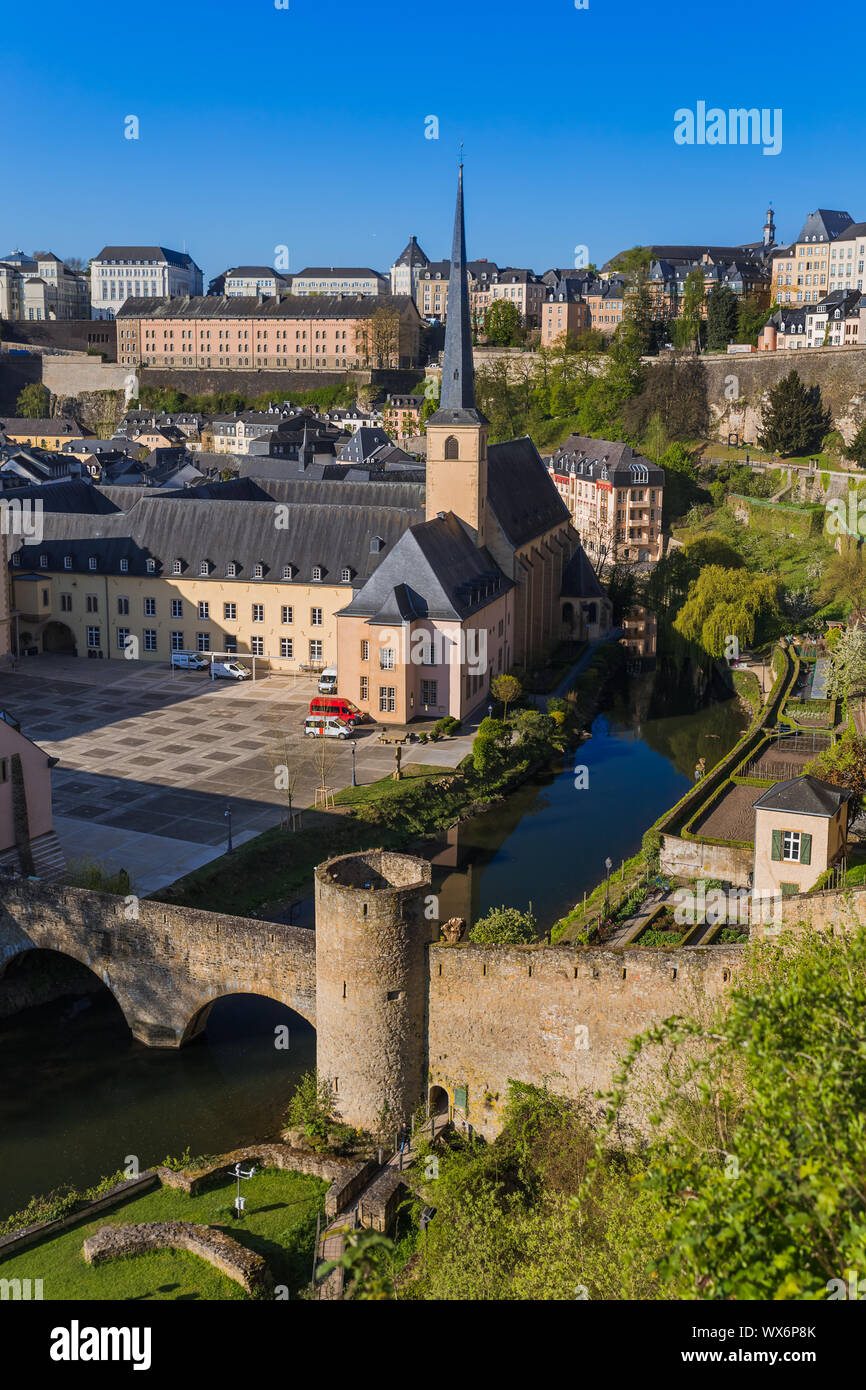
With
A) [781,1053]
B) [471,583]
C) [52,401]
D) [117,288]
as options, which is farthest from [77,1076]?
[117,288]

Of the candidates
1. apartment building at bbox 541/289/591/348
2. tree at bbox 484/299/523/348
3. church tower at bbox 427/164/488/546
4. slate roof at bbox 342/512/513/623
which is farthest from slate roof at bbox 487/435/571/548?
apartment building at bbox 541/289/591/348

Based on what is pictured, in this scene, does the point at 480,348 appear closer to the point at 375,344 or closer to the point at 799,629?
the point at 375,344

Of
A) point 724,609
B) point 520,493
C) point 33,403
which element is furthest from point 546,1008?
point 33,403

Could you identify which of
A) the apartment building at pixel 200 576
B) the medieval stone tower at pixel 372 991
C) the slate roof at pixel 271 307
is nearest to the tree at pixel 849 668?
the apartment building at pixel 200 576

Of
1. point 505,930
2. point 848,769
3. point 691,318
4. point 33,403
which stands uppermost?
point 691,318

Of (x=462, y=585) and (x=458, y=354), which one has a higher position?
(x=458, y=354)

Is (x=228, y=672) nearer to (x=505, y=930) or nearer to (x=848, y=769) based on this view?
(x=848, y=769)

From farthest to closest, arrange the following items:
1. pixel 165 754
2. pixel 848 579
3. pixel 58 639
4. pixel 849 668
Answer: pixel 58 639
pixel 848 579
pixel 849 668
pixel 165 754

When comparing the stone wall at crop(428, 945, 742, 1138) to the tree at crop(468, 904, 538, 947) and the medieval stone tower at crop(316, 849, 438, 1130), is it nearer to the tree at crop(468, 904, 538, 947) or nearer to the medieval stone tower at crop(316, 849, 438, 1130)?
the medieval stone tower at crop(316, 849, 438, 1130)

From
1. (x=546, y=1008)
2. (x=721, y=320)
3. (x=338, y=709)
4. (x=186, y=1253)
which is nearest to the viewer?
(x=186, y=1253)
